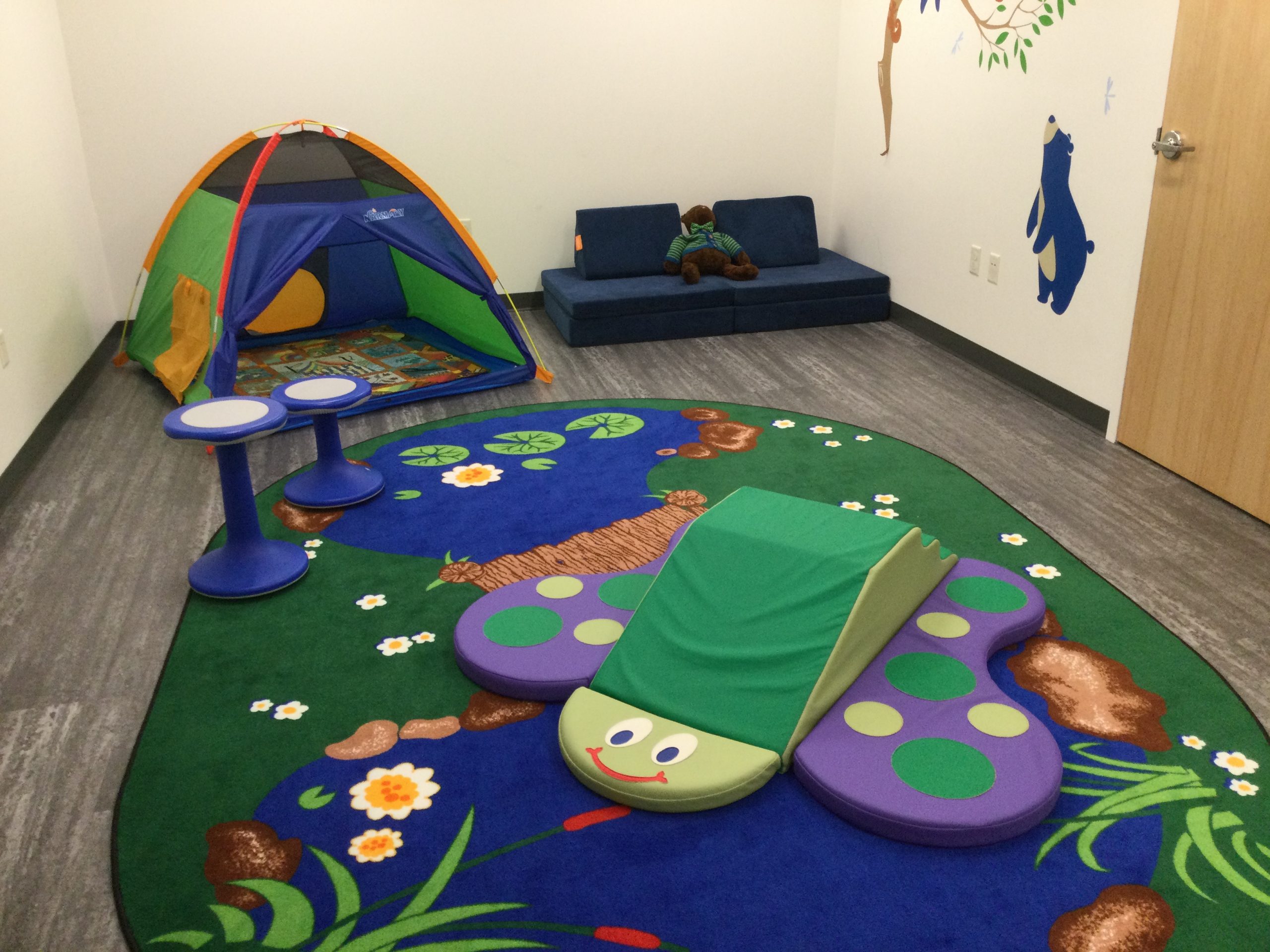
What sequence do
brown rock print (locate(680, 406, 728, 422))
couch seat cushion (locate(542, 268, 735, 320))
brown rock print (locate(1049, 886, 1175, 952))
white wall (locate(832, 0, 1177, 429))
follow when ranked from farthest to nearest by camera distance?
couch seat cushion (locate(542, 268, 735, 320)) < brown rock print (locate(680, 406, 728, 422)) < white wall (locate(832, 0, 1177, 429)) < brown rock print (locate(1049, 886, 1175, 952))

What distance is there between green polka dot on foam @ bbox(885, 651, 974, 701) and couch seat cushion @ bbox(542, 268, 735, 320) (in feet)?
9.87

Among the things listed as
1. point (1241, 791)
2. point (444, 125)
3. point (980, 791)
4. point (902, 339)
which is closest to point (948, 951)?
point (980, 791)

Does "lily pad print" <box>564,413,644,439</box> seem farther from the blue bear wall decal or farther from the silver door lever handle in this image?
the silver door lever handle

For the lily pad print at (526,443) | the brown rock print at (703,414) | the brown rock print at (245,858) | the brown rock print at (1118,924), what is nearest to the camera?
the brown rock print at (1118,924)

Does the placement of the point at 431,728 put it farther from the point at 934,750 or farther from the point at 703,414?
the point at 703,414

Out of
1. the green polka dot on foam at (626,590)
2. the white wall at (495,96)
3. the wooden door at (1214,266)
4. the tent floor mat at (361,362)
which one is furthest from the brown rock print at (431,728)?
the white wall at (495,96)

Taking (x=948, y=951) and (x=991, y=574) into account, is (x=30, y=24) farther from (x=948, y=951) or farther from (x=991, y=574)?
(x=948, y=951)

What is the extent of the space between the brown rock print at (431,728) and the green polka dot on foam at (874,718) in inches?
33.1

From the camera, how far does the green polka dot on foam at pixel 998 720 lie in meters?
2.06

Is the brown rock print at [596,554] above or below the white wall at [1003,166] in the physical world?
below

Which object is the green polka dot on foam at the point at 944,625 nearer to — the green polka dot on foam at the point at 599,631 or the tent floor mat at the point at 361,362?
the green polka dot on foam at the point at 599,631

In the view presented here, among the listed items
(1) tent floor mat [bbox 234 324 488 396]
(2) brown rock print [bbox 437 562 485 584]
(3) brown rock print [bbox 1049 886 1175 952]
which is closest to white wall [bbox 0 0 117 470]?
(1) tent floor mat [bbox 234 324 488 396]

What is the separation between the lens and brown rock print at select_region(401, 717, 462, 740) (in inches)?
87.9

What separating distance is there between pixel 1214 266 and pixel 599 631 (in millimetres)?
2312
